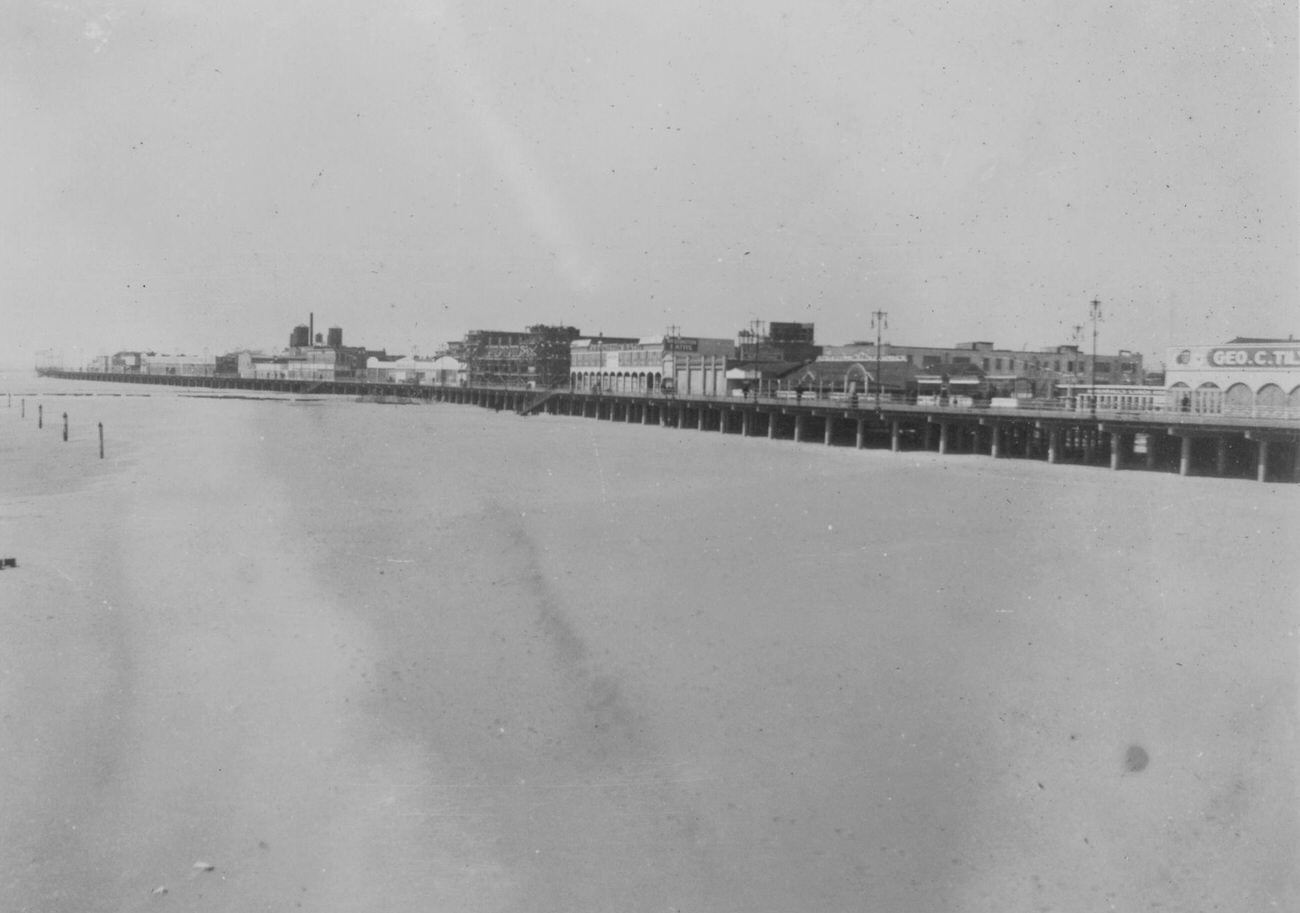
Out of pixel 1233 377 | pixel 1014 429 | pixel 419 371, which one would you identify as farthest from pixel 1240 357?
pixel 419 371

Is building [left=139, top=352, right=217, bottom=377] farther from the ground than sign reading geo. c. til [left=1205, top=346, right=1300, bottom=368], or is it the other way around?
sign reading geo. c. til [left=1205, top=346, right=1300, bottom=368]

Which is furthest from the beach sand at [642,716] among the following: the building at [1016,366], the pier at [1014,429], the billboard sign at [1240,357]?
the building at [1016,366]

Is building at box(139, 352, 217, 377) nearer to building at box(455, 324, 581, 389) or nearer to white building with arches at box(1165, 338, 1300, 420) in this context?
building at box(455, 324, 581, 389)

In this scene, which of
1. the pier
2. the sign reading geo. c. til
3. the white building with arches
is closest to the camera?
the pier

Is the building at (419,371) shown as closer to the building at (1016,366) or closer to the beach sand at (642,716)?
the building at (1016,366)

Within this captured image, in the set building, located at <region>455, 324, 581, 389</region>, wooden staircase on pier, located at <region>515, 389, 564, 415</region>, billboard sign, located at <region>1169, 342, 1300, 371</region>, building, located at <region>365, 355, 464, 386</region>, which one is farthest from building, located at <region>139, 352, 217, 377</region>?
billboard sign, located at <region>1169, 342, 1300, 371</region>

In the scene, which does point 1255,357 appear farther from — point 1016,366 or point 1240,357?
point 1016,366

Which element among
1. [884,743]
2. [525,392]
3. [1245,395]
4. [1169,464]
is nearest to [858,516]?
[884,743]

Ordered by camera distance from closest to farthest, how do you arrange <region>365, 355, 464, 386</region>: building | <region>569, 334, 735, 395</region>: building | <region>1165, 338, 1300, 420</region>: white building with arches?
<region>1165, 338, 1300, 420</region>: white building with arches, <region>569, 334, 735, 395</region>: building, <region>365, 355, 464, 386</region>: building
